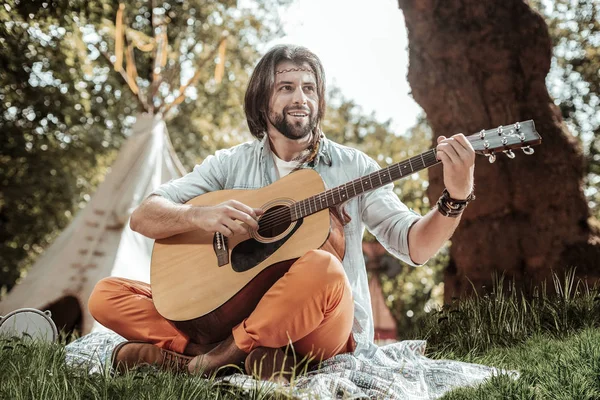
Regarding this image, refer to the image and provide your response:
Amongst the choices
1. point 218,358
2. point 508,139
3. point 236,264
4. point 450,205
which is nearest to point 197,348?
A: point 218,358

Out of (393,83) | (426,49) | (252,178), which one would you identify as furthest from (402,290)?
(252,178)

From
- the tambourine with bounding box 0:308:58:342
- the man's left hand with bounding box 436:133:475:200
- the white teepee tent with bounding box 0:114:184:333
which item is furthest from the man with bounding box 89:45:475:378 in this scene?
the white teepee tent with bounding box 0:114:184:333

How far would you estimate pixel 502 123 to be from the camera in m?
4.29

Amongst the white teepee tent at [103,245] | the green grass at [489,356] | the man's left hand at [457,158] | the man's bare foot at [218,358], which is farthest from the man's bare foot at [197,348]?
the white teepee tent at [103,245]

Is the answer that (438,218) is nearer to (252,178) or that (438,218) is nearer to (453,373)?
(453,373)

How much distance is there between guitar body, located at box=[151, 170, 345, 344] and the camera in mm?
2625

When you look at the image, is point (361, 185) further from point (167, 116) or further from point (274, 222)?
point (167, 116)

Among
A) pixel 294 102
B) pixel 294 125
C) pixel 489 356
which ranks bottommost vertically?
pixel 489 356

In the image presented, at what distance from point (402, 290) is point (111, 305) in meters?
6.66

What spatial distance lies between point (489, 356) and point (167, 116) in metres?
7.51

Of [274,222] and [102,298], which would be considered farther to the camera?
[102,298]

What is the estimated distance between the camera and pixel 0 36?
4.07m

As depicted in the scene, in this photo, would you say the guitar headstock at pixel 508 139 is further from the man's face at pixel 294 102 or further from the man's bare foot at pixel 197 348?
the man's bare foot at pixel 197 348

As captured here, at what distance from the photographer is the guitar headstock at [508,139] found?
2.40 meters
